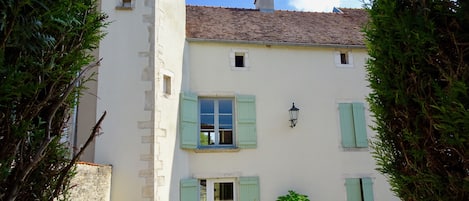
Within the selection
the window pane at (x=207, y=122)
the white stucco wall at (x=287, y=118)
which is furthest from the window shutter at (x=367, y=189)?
the window pane at (x=207, y=122)

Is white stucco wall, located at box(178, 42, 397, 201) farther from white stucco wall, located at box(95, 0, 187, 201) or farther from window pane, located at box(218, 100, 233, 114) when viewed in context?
white stucco wall, located at box(95, 0, 187, 201)

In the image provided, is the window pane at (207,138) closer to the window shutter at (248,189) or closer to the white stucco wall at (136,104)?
the white stucco wall at (136,104)

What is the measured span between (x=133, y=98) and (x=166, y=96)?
732 millimetres

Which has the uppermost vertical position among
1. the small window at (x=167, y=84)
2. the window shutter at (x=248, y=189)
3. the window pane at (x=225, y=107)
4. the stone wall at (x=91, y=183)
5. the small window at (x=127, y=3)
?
the small window at (x=127, y=3)

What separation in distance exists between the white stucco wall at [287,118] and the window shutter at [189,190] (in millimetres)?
273

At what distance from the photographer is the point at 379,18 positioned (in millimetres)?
2371

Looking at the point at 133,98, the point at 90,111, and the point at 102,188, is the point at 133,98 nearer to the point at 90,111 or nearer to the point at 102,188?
the point at 90,111

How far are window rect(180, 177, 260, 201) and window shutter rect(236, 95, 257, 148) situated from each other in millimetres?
717

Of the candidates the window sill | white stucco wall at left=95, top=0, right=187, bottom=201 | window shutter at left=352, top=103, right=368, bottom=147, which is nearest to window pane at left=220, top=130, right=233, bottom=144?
the window sill

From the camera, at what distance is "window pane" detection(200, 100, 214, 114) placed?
7.68 meters

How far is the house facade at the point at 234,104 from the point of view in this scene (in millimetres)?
6227

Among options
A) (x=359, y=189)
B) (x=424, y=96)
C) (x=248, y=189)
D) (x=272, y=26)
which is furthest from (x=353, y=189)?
(x=424, y=96)

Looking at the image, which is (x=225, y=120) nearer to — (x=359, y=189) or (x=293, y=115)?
(x=293, y=115)

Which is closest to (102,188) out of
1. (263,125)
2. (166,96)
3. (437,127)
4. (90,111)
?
(90,111)
